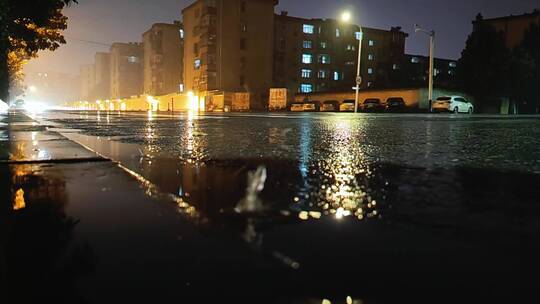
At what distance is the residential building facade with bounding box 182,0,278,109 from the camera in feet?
229

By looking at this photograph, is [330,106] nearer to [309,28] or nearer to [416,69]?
[309,28]

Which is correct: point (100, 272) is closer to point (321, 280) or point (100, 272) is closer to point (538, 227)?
point (321, 280)

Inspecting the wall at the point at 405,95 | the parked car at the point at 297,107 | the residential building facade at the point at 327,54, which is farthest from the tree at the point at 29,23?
the residential building facade at the point at 327,54

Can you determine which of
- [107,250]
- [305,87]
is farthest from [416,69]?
[107,250]

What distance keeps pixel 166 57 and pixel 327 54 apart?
114ft

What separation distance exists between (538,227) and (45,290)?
248 cm

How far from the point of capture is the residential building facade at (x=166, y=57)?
9269 cm

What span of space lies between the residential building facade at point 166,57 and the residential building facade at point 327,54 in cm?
2429

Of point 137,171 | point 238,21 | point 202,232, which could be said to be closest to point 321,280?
point 202,232

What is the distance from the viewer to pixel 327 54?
82.2 m

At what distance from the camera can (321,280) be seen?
1.68 m

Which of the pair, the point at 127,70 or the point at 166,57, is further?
the point at 127,70

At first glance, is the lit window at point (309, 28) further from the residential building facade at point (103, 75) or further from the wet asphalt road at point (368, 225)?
the residential building facade at point (103, 75)

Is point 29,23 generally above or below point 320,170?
above
